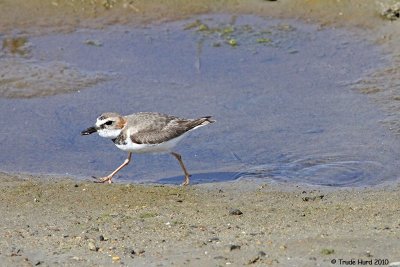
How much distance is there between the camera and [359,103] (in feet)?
39.4

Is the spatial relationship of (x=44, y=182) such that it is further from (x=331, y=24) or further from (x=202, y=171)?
(x=331, y=24)

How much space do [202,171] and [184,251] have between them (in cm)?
290

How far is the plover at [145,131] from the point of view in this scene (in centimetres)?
1028

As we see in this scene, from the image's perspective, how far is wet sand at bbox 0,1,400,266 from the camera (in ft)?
24.7

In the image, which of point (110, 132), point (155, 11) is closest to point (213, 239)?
point (110, 132)

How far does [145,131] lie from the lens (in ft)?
34.1

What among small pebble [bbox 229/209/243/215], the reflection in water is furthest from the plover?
the reflection in water

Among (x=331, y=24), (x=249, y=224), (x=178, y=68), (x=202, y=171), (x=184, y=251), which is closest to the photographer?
(x=184, y=251)

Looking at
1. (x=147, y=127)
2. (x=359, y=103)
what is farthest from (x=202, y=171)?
(x=359, y=103)

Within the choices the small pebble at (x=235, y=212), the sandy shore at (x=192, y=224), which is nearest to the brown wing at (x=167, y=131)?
the sandy shore at (x=192, y=224)

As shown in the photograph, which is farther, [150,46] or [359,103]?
[150,46]

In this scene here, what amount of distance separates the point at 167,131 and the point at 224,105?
180cm

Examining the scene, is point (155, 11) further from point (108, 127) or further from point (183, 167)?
point (183, 167)

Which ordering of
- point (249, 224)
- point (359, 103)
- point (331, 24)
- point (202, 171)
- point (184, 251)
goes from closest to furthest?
point (184, 251), point (249, 224), point (202, 171), point (359, 103), point (331, 24)
